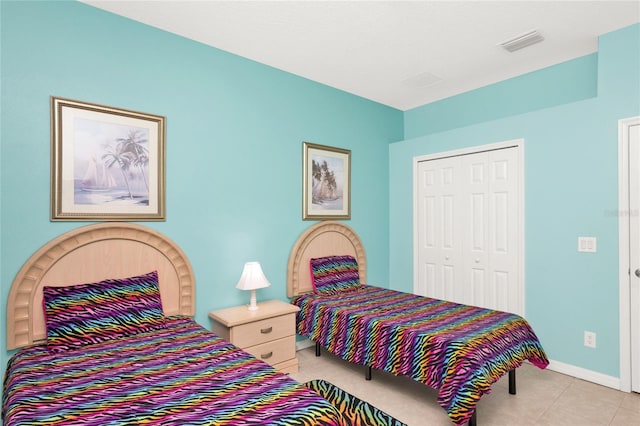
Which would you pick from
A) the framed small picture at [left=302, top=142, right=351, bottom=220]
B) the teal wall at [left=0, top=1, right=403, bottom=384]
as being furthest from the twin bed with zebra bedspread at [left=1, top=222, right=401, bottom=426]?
the framed small picture at [left=302, top=142, right=351, bottom=220]

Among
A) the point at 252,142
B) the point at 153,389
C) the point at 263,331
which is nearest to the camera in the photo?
the point at 153,389

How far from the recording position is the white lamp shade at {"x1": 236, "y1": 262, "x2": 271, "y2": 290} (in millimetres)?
2818

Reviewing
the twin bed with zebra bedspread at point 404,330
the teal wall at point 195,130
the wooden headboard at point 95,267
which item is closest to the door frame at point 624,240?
the twin bed with zebra bedspread at point 404,330

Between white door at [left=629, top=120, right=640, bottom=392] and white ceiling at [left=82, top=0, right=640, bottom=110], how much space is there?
3.10 ft

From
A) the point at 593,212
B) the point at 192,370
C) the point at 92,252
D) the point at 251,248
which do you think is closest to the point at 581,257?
the point at 593,212

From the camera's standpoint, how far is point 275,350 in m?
2.81

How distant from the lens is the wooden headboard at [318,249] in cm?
344

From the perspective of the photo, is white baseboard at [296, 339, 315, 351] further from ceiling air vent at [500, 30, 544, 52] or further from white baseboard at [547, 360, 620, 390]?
ceiling air vent at [500, 30, 544, 52]

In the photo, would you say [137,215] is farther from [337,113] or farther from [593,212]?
[593,212]

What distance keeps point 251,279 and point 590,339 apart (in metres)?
2.83

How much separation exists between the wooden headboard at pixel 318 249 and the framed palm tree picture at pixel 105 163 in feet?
4.48

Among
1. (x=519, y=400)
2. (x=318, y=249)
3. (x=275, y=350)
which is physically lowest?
(x=519, y=400)

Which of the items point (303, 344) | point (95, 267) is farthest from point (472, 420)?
point (95, 267)

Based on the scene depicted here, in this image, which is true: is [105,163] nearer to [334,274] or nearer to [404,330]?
[334,274]
